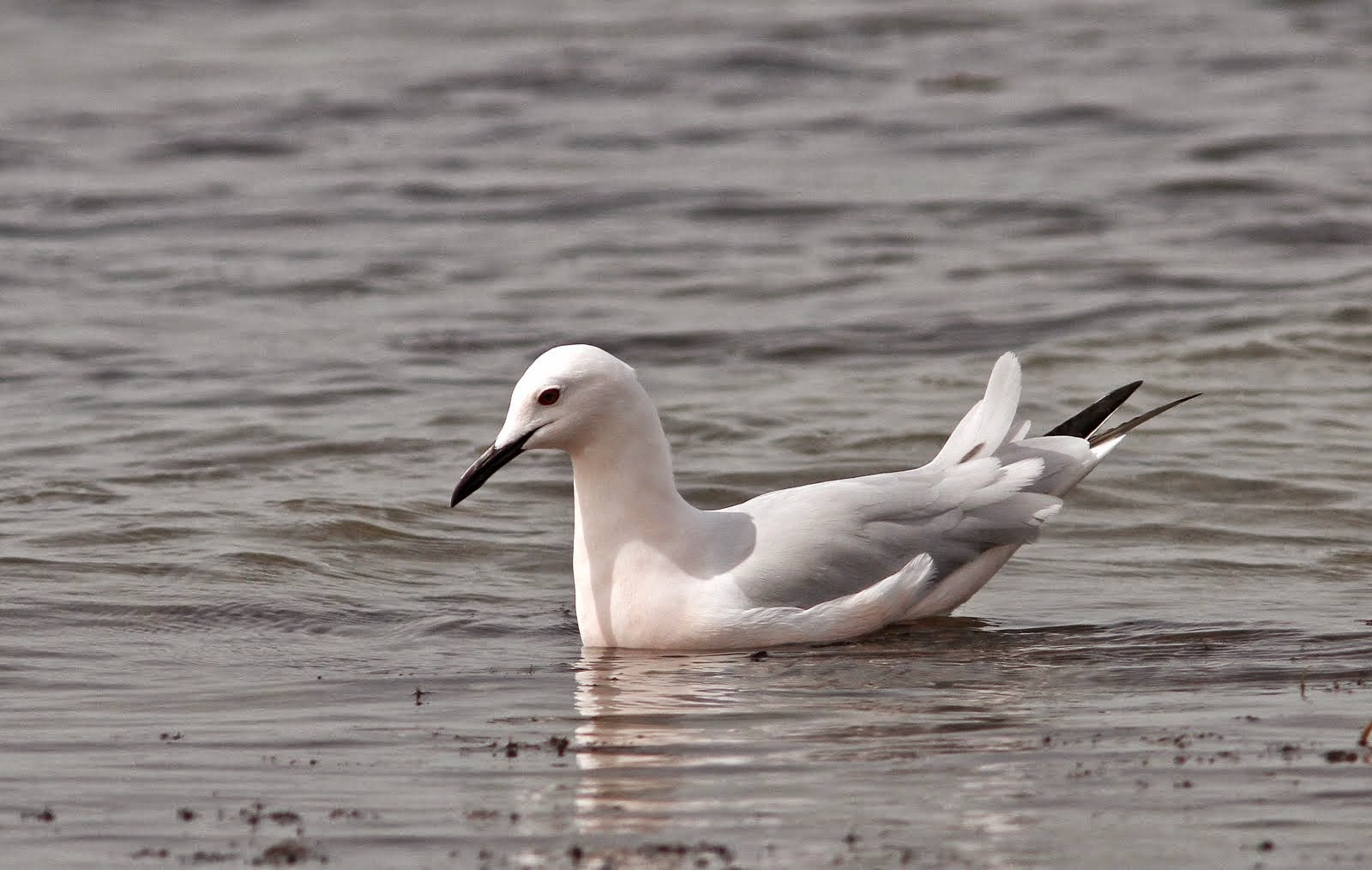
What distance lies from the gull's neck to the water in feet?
0.72

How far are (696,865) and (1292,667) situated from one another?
8.34 ft

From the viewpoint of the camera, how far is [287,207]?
15648 mm

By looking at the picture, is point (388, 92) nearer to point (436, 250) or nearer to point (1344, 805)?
point (436, 250)

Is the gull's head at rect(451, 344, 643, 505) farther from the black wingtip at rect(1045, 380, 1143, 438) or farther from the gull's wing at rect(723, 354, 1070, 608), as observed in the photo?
the black wingtip at rect(1045, 380, 1143, 438)

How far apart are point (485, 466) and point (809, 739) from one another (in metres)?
1.53

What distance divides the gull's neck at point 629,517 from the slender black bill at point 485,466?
31 centimetres

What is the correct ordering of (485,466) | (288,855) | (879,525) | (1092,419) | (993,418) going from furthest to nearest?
(1092,419)
(993,418)
(879,525)
(485,466)
(288,855)

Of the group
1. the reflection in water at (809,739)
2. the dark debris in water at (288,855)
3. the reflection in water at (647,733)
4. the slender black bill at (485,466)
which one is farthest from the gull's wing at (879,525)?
the dark debris in water at (288,855)

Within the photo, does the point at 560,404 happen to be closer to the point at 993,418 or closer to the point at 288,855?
the point at 993,418

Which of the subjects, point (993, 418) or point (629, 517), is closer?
point (629, 517)

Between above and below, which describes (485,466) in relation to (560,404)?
below

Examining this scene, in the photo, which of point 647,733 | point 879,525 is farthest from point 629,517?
point 647,733

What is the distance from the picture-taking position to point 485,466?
22.2 feet

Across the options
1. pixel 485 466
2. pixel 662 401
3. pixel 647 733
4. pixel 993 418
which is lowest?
pixel 662 401
